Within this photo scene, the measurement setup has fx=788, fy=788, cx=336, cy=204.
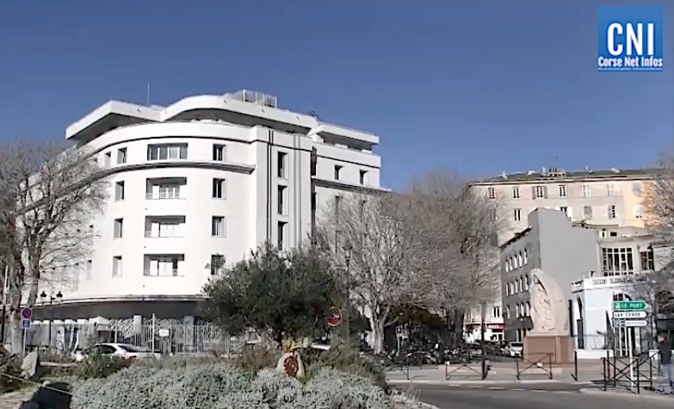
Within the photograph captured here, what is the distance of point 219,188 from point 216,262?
18.2 feet

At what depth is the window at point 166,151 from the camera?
54.6 metres

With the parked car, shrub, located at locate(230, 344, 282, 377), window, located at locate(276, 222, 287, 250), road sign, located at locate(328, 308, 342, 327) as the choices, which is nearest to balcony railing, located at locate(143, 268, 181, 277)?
window, located at locate(276, 222, 287, 250)

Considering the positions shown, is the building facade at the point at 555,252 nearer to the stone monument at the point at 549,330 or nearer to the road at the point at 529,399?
the stone monument at the point at 549,330

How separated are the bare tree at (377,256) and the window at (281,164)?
8.76m

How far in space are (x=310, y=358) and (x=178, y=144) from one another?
4022 cm

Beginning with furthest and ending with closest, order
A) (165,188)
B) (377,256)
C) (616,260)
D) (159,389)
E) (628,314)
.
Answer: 1. (616,260)
2. (165,188)
3. (377,256)
4. (628,314)
5. (159,389)

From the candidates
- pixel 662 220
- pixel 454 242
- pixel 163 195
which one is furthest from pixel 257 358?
pixel 163 195

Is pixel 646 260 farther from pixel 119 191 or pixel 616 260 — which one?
pixel 119 191

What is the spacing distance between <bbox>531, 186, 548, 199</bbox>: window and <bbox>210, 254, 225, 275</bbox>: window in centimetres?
4109

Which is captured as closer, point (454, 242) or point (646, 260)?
point (454, 242)

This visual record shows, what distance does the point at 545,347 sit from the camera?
114 ft

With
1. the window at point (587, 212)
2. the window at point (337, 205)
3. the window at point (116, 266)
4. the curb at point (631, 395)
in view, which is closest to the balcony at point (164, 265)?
the window at point (116, 266)

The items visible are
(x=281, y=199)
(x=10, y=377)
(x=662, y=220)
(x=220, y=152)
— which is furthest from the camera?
(x=281, y=199)

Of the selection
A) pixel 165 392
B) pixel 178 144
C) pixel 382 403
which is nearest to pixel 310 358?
pixel 382 403
